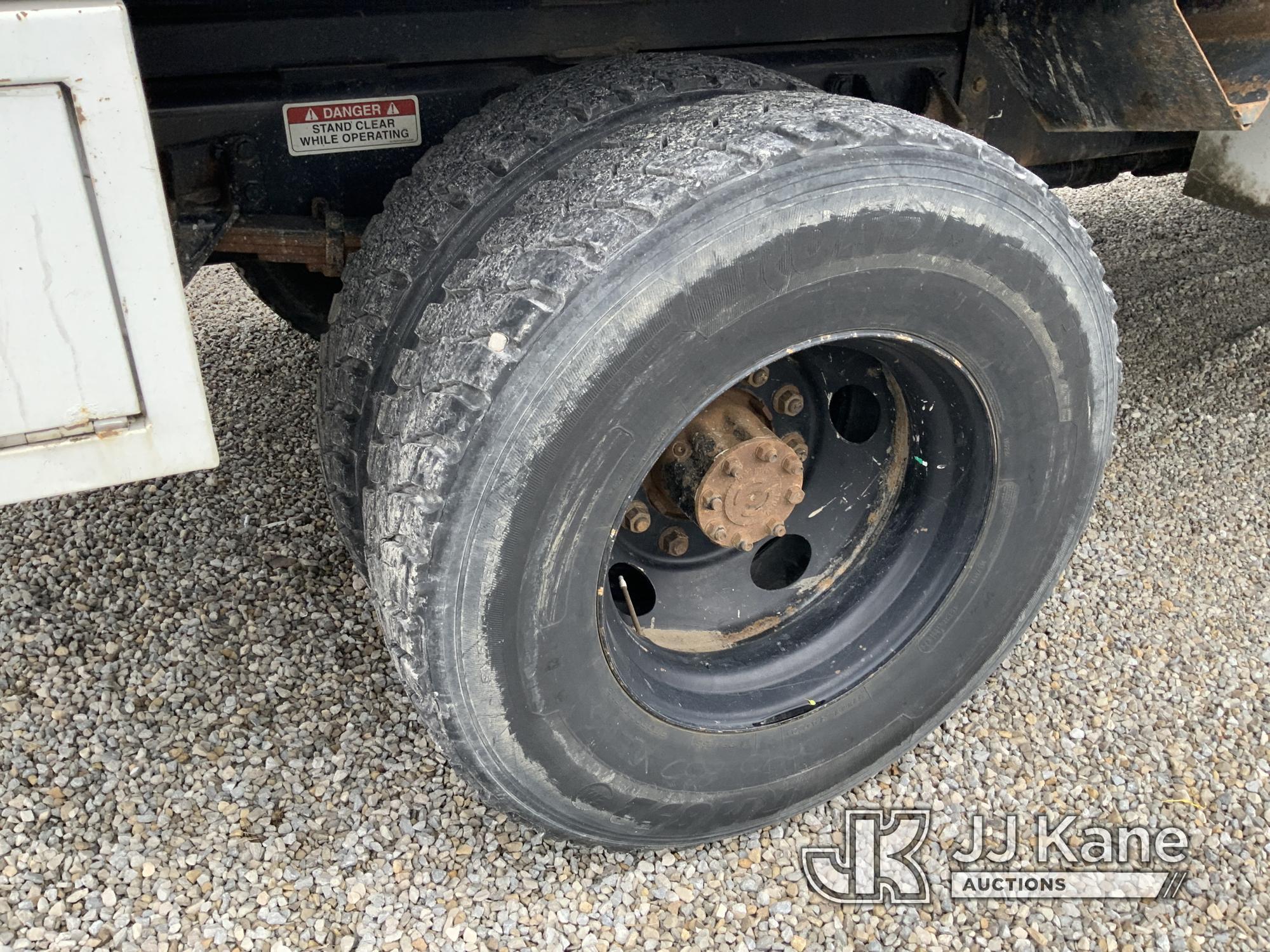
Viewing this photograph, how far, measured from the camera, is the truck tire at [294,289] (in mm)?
2938

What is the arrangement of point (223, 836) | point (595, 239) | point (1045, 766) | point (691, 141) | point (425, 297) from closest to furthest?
point (595, 239)
point (691, 141)
point (425, 297)
point (223, 836)
point (1045, 766)

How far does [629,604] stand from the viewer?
191 cm

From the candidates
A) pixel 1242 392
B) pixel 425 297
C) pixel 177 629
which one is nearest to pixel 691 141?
pixel 425 297

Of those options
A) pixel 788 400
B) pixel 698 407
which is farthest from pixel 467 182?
pixel 788 400

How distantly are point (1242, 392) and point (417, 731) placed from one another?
304cm

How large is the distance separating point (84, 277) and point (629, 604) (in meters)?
1.08

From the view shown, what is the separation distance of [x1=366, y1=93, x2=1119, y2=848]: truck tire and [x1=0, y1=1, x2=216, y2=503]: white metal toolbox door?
0.38 meters

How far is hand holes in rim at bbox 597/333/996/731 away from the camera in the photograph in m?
1.86

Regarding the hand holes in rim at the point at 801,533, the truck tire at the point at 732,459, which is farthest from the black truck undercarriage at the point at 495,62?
the hand holes in rim at the point at 801,533

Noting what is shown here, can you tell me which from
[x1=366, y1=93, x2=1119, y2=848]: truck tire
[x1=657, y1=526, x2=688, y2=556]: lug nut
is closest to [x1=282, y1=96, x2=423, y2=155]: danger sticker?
[x1=366, y1=93, x2=1119, y2=848]: truck tire

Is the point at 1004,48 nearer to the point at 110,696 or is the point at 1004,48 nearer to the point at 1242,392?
the point at 1242,392

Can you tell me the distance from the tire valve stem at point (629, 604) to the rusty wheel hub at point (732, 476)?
180 mm

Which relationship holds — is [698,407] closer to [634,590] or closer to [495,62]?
[634,590]

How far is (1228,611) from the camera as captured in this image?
2.69m
